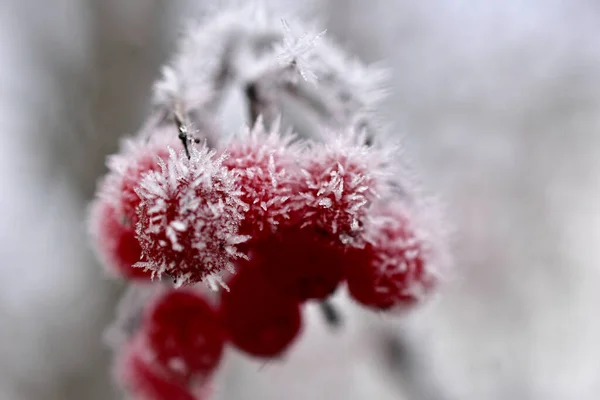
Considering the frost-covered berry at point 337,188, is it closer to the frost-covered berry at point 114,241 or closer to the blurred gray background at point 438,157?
the frost-covered berry at point 114,241

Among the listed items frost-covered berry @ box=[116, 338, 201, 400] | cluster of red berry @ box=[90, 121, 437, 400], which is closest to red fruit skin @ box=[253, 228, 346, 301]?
cluster of red berry @ box=[90, 121, 437, 400]

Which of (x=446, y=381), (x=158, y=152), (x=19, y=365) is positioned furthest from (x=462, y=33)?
(x=19, y=365)

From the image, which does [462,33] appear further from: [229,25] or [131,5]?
[229,25]

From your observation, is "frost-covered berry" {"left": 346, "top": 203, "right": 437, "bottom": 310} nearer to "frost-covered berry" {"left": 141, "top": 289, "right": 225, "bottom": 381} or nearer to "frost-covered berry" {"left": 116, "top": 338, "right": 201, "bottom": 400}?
"frost-covered berry" {"left": 141, "top": 289, "right": 225, "bottom": 381}

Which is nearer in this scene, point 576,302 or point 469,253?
point 469,253

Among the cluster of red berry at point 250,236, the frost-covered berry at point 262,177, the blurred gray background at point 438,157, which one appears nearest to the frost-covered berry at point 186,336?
the cluster of red berry at point 250,236

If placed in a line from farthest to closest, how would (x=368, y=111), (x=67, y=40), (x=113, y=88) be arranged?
(x=67, y=40)
(x=113, y=88)
(x=368, y=111)

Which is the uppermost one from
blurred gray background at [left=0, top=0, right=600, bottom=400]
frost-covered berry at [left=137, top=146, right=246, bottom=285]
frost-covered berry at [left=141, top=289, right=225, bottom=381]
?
blurred gray background at [left=0, top=0, right=600, bottom=400]

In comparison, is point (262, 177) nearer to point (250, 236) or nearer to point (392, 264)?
point (250, 236)
